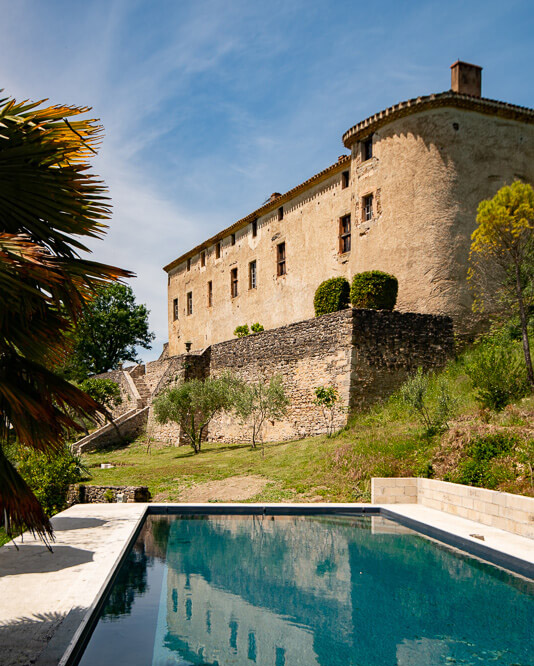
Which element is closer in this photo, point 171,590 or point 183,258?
point 171,590

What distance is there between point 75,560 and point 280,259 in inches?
870

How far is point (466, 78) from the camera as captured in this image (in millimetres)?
21531

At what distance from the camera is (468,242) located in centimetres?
1953

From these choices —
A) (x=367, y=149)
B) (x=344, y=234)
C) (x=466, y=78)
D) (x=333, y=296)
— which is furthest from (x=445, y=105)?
(x=333, y=296)

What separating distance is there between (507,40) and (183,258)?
2963 cm

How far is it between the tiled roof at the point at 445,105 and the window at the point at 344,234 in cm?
353

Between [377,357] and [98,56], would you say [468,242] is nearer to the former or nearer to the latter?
[377,357]

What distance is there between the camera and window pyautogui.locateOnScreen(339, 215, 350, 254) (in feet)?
77.5

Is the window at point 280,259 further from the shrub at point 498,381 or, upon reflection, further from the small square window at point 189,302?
the shrub at point 498,381

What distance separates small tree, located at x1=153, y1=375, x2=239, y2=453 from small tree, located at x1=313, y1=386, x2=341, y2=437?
170 inches

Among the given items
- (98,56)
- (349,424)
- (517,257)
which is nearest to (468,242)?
(517,257)

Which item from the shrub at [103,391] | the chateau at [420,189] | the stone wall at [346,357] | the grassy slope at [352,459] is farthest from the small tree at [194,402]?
the shrub at [103,391]

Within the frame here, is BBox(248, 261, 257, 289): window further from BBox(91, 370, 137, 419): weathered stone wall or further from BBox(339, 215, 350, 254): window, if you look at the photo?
BBox(91, 370, 137, 419): weathered stone wall

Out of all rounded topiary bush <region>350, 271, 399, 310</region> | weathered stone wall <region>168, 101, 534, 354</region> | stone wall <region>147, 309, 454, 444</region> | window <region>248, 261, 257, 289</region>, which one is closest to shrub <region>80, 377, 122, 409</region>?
window <region>248, 261, 257, 289</region>
